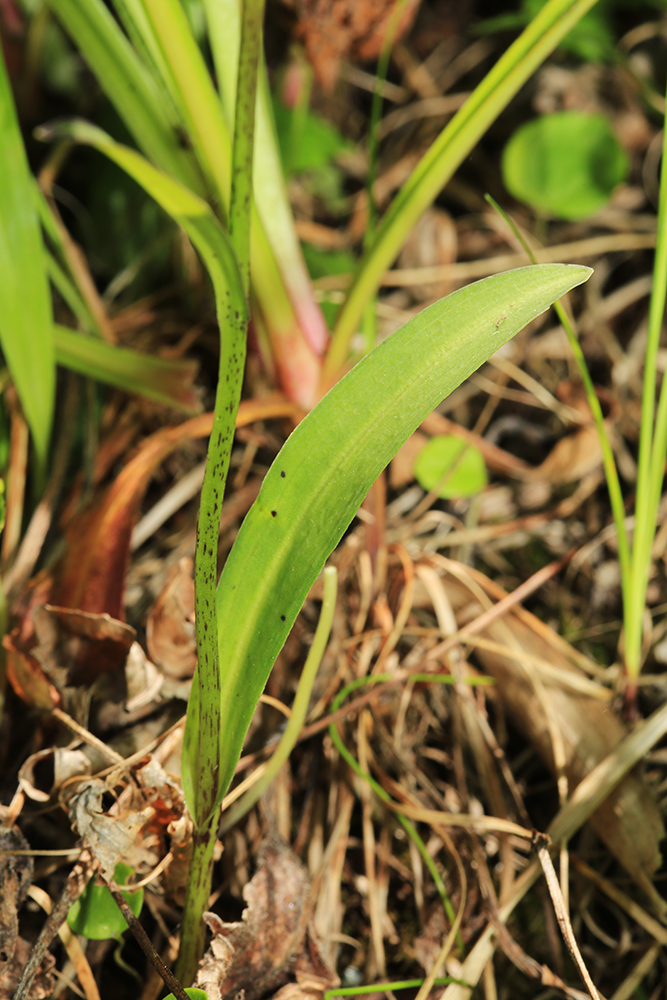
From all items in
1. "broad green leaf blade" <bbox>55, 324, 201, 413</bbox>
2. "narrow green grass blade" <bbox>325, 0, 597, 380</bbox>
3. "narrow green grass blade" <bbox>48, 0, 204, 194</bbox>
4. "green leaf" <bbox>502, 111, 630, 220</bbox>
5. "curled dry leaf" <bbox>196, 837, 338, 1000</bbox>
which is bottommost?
"curled dry leaf" <bbox>196, 837, 338, 1000</bbox>

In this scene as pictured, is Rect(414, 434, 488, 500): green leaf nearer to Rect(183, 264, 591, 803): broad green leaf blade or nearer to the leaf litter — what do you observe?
the leaf litter

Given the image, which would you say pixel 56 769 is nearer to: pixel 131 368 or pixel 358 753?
pixel 358 753

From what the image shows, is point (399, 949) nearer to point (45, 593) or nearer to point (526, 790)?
point (526, 790)

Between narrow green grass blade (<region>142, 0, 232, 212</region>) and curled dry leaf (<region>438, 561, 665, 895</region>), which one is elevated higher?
narrow green grass blade (<region>142, 0, 232, 212</region>)

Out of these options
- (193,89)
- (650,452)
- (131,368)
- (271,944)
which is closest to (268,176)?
(193,89)

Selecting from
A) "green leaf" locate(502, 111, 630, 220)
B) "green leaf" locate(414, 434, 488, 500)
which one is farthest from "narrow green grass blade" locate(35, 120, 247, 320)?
"green leaf" locate(502, 111, 630, 220)

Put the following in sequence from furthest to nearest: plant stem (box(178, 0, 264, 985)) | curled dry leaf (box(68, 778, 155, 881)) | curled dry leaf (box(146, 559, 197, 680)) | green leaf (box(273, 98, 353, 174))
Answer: green leaf (box(273, 98, 353, 174)), curled dry leaf (box(146, 559, 197, 680)), curled dry leaf (box(68, 778, 155, 881)), plant stem (box(178, 0, 264, 985))

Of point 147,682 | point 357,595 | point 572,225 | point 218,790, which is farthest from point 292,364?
point 572,225

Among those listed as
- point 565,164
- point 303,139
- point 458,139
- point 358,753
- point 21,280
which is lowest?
point 358,753

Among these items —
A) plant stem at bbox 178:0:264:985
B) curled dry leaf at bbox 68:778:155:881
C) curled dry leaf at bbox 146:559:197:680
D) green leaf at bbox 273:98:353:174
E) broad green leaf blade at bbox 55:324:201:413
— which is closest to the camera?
plant stem at bbox 178:0:264:985
